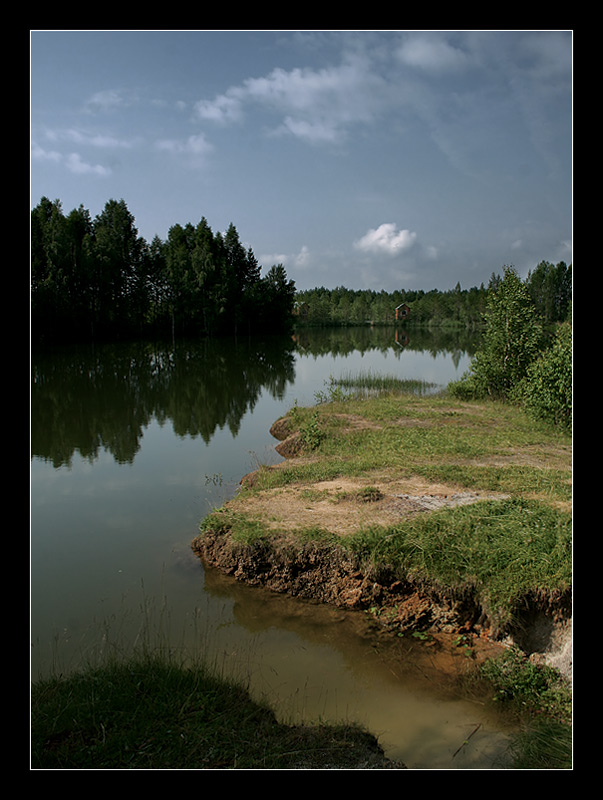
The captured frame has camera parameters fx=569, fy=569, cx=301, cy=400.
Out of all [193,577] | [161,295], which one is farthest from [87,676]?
[161,295]

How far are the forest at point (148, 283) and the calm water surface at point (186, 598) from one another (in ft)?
84.2

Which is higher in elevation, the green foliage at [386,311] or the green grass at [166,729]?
the green foliage at [386,311]

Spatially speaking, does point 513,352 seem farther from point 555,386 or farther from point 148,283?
point 148,283

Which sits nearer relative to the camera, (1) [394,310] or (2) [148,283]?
(2) [148,283]

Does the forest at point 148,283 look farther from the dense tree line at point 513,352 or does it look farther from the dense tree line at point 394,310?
the dense tree line at point 394,310

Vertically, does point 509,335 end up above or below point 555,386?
above

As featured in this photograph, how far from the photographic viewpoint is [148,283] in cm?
5234

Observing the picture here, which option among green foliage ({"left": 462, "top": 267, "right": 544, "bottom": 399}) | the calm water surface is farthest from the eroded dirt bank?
green foliage ({"left": 462, "top": 267, "right": 544, "bottom": 399})

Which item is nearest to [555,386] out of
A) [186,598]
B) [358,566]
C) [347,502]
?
[347,502]

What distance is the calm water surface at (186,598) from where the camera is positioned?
4.93m

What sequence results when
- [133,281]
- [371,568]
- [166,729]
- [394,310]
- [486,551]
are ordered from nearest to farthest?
[166,729] < [486,551] < [371,568] < [133,281] < [394,310]

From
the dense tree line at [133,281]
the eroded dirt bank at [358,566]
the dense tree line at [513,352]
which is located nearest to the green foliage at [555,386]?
the dense tree line at [513,352]

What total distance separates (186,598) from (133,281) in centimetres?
4750

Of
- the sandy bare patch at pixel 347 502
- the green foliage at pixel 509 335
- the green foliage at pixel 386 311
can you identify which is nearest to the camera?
the sandy bare patch at pixel 347 502
